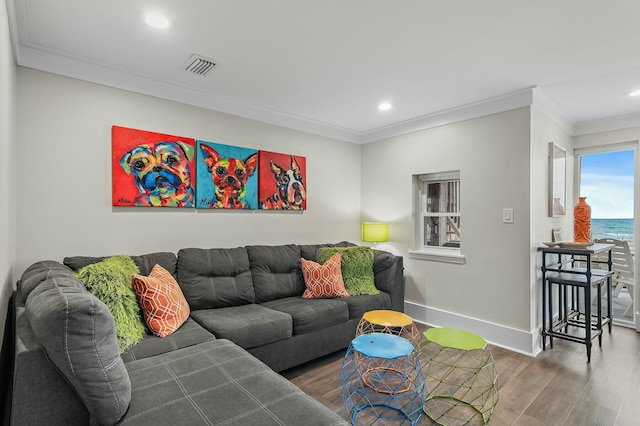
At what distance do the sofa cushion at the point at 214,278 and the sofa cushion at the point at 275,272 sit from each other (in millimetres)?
105

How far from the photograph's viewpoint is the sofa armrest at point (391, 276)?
343cm

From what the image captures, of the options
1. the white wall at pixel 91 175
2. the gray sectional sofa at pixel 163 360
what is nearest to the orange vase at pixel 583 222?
the gray sectional sofa at pixel 163 360

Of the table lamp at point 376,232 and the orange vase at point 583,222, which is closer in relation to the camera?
the orange vase at point 583,222

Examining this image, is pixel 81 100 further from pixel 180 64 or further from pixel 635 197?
pixel 635 197

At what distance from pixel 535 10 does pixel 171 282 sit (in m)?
2.91

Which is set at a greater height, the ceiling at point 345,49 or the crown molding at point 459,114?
the ceiling at point 345,49

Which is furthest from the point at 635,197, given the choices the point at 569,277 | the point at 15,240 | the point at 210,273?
the point at 15,240

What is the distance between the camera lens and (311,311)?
2729 millimetres

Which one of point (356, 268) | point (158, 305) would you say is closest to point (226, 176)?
point (158, 305)

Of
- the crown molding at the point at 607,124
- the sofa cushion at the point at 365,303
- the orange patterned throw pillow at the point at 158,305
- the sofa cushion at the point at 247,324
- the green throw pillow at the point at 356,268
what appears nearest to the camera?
the orange patterned throw pillow at the point at 158,305

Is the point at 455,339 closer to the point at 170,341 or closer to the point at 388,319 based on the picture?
the point at 388,319

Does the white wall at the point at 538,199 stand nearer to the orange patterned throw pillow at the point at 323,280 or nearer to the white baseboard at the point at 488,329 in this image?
the white baseboard at the point at 488,329

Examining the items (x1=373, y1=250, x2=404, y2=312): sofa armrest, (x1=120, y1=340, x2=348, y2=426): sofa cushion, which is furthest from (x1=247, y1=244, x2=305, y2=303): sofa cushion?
(x1=120, y1=340, x2=348, y2=426): sofa cushion

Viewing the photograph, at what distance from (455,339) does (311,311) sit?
1.15 metres
